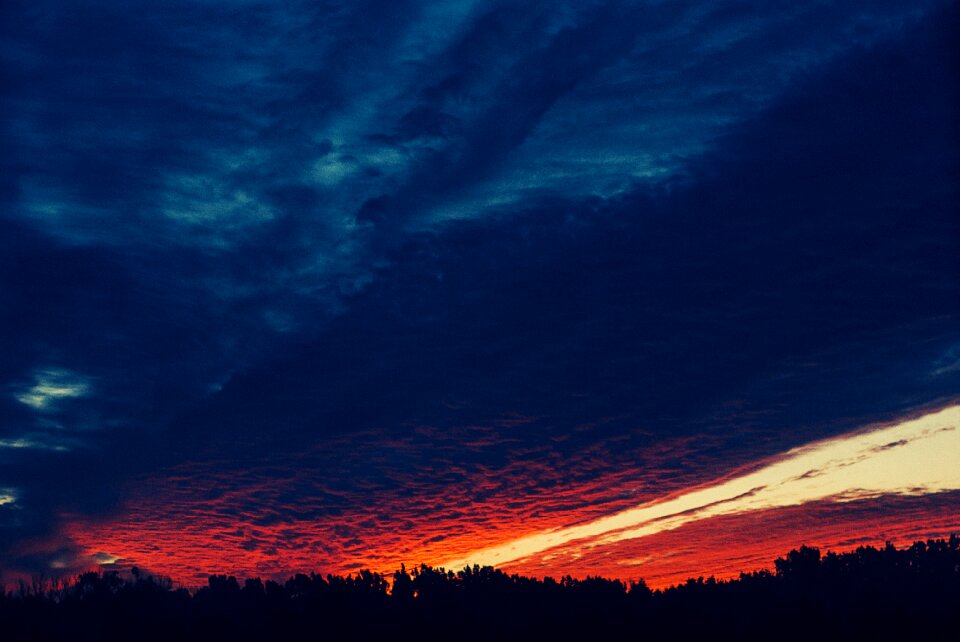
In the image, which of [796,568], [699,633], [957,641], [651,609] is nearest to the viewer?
[957,641]

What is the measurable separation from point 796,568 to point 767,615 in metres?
41.2

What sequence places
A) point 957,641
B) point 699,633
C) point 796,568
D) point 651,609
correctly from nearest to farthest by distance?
1. point 957,641
2. point 699,633
3. point 651,609
4. point 796,568

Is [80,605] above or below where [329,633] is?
above

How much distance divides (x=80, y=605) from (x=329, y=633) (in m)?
33.1

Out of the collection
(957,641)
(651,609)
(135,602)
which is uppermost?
(135,602)

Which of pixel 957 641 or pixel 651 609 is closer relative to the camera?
pixel 957 641

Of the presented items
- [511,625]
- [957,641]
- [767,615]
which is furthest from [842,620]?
[511,625]

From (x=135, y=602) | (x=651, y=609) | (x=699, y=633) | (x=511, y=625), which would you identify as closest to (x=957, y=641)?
(x=699, y=633)

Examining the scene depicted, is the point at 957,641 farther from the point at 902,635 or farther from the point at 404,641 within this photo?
the point at 404,641

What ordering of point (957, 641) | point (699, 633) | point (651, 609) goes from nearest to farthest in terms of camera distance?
A: point (957, 641)
point (699, 633)
point (651, 609)

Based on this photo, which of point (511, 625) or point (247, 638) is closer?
point (247, 638)

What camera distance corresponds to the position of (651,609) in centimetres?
13462

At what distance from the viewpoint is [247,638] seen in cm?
10994

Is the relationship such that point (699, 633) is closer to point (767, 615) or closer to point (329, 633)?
point (767, 615)
